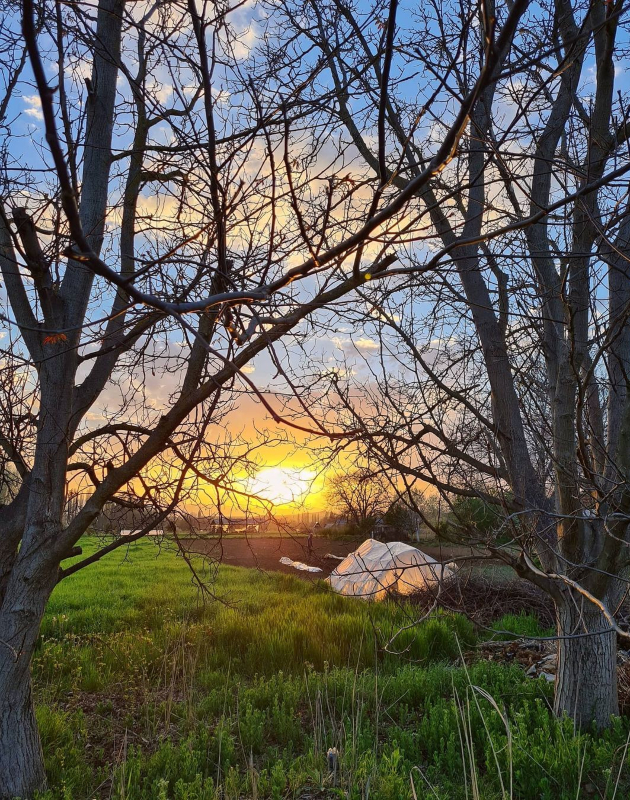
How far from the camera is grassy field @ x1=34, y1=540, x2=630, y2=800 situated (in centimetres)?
345

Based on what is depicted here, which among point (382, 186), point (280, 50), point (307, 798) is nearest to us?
point (382, 186)

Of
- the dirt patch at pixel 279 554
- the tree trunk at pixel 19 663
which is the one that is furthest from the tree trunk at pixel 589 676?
the dirt patch at pixel 279 554

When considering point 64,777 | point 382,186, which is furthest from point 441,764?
point 382,186

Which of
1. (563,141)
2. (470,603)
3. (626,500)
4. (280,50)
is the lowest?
Result: (470,603)

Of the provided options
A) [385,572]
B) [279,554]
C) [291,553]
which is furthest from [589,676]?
[291,553]

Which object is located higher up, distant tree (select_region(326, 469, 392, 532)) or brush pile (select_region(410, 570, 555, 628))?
distant tree (select_region(326, 469, 392, 532))

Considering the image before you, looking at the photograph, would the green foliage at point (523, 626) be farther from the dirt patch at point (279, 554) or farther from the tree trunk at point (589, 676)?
the dirt patch at point (279, 554)

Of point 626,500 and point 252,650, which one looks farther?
point 252,650

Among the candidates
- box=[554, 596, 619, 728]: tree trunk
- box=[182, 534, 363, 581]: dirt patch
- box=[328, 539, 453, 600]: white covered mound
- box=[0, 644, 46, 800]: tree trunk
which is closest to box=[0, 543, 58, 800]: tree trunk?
box=[0, 644, 46, 800]: tree trunk

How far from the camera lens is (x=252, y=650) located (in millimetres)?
6477

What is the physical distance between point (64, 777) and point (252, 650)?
3.09 meters

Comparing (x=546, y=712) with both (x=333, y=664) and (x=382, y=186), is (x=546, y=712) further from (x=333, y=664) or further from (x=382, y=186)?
→ (x=382, y=186)

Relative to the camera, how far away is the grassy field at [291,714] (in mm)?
3451

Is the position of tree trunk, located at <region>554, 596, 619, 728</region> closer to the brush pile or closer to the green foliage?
the green foliage
